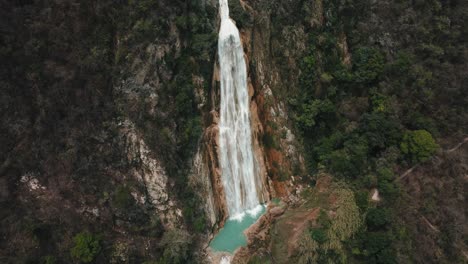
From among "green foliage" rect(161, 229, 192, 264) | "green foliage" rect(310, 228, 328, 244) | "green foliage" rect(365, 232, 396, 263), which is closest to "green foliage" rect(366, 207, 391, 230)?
"green foliage" rect(365, 232, 396, 263)

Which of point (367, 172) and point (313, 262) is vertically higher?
point (367, 172)

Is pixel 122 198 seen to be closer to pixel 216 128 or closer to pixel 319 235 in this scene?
pixel 216 128

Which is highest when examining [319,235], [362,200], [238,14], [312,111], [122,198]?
[238,14]

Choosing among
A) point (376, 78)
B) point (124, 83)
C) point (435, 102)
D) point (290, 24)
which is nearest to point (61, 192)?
point (124, 83)

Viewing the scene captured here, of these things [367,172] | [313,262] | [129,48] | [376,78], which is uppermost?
[129,48]

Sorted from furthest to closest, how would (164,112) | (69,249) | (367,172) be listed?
(367,172), (164,112), (69,249)

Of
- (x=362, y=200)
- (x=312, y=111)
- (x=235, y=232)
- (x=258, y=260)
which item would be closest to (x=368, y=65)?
(x=312, y=111)

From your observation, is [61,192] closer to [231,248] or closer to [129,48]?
[129,48]

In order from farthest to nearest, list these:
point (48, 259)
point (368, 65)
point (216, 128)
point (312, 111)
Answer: point (312, 111) → point (368, 65) → point (216, 128) → point (48, 259)
